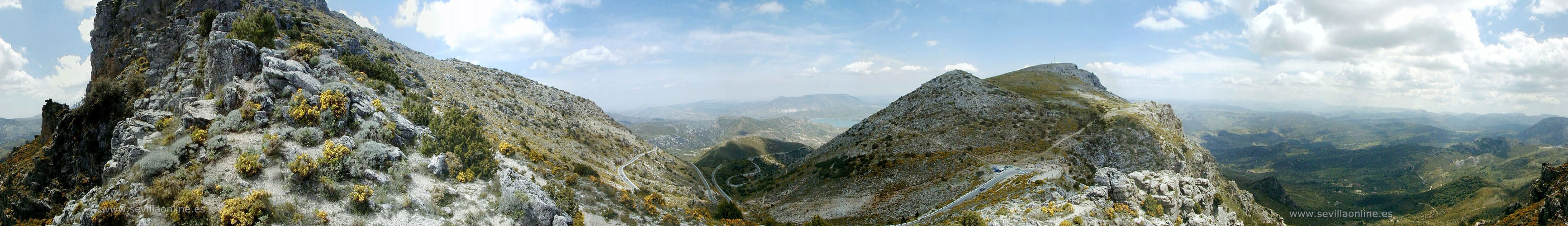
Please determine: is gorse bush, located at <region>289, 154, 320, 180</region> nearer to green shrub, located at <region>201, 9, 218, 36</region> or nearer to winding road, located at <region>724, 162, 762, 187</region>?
green shrub, located at <region>201, 9, 218, 36</region>

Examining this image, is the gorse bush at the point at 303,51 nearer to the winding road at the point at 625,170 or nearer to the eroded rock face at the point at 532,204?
the eroded rock face at the point at 532,204

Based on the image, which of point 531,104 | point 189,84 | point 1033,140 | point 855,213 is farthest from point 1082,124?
point 189,84

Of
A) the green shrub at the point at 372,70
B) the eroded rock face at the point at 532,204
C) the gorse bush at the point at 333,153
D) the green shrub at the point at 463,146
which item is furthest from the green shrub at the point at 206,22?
the eroded rock face at the point at 532,204

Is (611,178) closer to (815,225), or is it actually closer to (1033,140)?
(815,225)

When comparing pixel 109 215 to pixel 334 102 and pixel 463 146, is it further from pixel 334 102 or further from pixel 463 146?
pixel 463 146

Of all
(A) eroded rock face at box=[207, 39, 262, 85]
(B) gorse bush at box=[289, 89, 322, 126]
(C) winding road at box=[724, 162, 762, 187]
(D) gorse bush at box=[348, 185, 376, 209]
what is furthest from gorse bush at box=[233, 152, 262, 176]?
(C) winding road at box=[724, 162, 762, 187]
